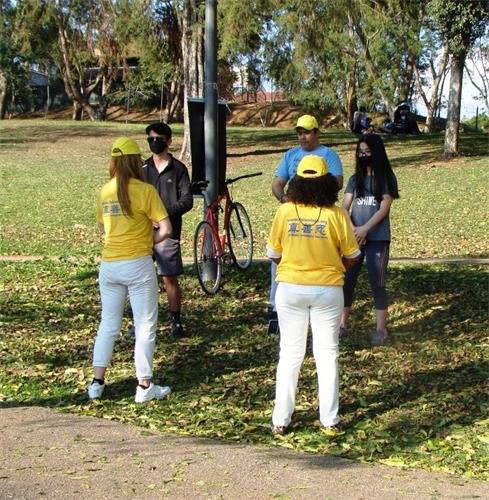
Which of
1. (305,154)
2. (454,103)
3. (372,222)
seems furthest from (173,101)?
(372,222)

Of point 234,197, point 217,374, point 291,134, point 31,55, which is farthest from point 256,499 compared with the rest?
point 31,55

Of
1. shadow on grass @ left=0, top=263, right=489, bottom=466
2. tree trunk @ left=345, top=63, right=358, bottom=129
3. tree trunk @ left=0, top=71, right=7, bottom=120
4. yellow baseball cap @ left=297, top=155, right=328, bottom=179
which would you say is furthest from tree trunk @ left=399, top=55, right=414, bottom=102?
yellow baseball cap @ left=297, top=155, right=328, bottom=179

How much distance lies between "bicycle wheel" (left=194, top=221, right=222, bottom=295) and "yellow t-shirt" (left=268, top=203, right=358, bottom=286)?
4.05 metres

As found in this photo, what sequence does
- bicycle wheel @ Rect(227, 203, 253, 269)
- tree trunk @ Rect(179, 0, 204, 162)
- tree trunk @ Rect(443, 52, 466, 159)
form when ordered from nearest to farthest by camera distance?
1. bicycle wheel @ Rect(227, 203, 253, 269)
2. tree trunk @ Rect(443, 52, 466, 159)
3. tree trunk @ Rect(179, 0, 204, 162)

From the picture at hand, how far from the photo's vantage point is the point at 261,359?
766 cm

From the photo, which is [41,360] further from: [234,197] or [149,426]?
[234,197]

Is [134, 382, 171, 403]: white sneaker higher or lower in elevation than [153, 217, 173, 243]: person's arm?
lower

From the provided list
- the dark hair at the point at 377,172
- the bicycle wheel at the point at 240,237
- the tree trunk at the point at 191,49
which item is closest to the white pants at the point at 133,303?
the dark hair at the point at 377,172

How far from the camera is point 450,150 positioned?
2750cm

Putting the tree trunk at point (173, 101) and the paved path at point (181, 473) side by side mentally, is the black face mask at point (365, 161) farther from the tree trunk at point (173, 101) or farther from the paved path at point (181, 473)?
the tree trunk at point (173, 101)

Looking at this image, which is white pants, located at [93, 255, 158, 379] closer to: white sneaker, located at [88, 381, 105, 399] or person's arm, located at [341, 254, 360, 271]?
white sneaker, located at [88, 381, 105, 399]

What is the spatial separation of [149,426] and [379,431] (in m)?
1.50

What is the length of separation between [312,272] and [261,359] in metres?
2.15

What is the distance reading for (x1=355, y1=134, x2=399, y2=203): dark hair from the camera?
7418 millimetres
